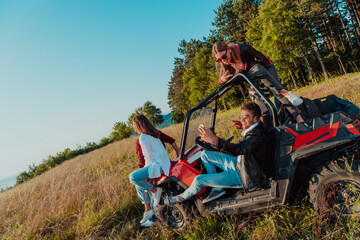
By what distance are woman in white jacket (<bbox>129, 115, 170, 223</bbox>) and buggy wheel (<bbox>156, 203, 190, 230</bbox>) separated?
0.14 meters

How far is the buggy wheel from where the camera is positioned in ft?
9.71

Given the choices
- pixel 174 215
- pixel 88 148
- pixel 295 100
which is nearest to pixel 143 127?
pixel 174 215

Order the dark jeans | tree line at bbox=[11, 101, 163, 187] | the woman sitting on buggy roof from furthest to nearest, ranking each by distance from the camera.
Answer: tree line at bbox=[11, 101, 163, 187] < the woman sitting on buggy roof < the dark jeans

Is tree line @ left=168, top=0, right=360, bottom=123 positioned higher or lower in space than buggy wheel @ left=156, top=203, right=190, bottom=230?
higher

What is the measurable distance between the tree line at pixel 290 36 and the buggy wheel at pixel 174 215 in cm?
1626

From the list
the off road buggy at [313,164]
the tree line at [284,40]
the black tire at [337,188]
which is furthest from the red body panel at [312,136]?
the tree line at [284,40]

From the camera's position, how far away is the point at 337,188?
212 centimetres

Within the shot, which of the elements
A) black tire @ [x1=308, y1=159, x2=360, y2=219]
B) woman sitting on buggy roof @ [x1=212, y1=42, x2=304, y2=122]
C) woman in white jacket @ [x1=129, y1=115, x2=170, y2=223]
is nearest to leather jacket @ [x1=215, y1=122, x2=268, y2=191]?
black tire @ [x1=308, y1=159, x2=360, y2=219]

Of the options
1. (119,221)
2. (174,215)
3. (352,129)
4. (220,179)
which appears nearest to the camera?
(352,129)

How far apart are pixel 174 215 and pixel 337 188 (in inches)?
82.1

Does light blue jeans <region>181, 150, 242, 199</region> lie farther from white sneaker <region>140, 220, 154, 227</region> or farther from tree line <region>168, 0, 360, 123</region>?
tree line <region>168, 0, 360, 123</region>

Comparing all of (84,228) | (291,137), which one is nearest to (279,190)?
(291,137)

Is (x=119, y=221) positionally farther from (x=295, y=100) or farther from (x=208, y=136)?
(x=295, y=100)

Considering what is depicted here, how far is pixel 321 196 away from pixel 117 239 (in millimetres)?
2781
